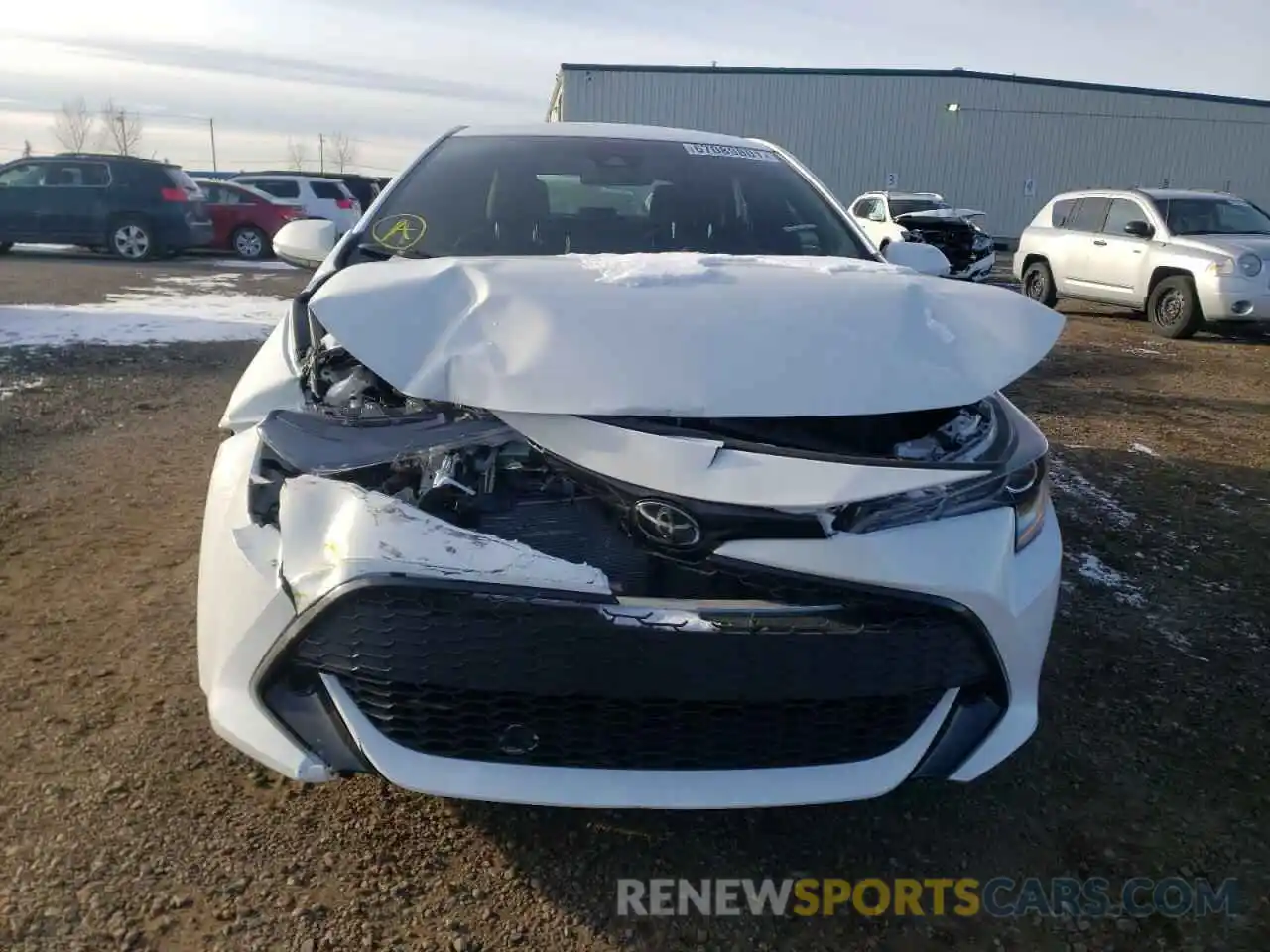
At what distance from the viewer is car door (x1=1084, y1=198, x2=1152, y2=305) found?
10477 mm

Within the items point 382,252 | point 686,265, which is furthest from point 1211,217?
point 382,252

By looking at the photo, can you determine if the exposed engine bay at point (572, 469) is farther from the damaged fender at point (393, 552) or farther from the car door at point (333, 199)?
the car door at point (333, 199)

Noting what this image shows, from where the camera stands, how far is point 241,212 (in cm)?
1583

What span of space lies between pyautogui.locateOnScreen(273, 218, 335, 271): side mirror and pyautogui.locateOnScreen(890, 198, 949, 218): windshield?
1416cm

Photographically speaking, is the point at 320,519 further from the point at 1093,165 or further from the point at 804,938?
the point at 1093,165

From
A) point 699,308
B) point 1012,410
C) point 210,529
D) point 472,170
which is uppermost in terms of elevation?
point 472,170

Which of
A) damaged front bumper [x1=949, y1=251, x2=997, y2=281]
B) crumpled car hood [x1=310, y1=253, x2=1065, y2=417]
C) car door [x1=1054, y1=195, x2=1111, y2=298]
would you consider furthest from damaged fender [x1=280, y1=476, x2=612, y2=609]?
damaged front bumper [x1=949, y1=251, x2=997, y2=281]

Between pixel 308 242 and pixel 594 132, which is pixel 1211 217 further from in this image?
pixel 308 242

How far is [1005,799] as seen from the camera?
7.60 feet

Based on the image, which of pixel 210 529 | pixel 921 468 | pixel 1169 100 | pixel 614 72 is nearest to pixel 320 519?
pixel 210 529

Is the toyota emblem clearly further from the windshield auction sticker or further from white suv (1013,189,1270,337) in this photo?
white suv (1013,189,1270,337)

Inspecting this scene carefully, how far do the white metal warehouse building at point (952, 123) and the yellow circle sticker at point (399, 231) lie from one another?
24941 millimetres

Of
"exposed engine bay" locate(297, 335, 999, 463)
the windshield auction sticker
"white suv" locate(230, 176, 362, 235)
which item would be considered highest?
the windshield auction sticker

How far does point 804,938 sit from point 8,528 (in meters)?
3.29
